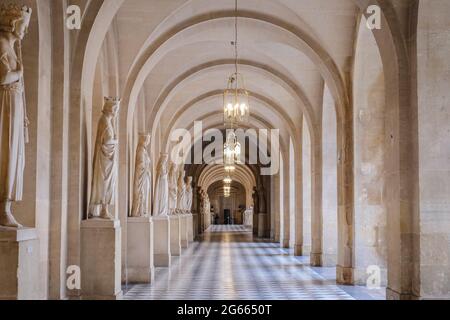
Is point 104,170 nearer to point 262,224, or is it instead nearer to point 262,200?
point 262,224

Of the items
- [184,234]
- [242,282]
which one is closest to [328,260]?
[242,282]

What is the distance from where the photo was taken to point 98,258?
8.84m

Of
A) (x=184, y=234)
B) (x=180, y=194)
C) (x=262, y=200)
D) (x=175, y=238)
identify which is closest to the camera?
(x=175, y=238)

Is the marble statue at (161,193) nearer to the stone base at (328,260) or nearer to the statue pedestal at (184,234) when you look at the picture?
the stone base at (328,260)

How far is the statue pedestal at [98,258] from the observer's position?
28.7ft

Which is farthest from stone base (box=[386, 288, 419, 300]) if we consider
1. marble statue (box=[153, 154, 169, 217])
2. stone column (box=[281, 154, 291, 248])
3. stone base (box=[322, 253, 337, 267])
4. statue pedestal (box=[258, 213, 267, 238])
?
statue pedestal (box=[258, 213, 267, 238])

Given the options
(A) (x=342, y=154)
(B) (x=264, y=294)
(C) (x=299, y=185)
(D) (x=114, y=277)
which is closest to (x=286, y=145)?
(C) (x=299, y=185)

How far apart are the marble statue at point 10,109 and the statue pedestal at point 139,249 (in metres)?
7.26

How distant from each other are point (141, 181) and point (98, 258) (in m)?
4.41

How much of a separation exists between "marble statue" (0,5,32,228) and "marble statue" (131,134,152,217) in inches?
292

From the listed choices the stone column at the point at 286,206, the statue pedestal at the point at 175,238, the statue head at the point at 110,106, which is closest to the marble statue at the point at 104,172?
the statue head at the point at 110,106

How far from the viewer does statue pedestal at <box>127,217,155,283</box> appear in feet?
41.9

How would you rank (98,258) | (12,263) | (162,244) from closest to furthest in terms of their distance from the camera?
(12,263) → (98,258) → (162,244)

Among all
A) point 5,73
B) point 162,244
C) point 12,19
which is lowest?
point 162,244
